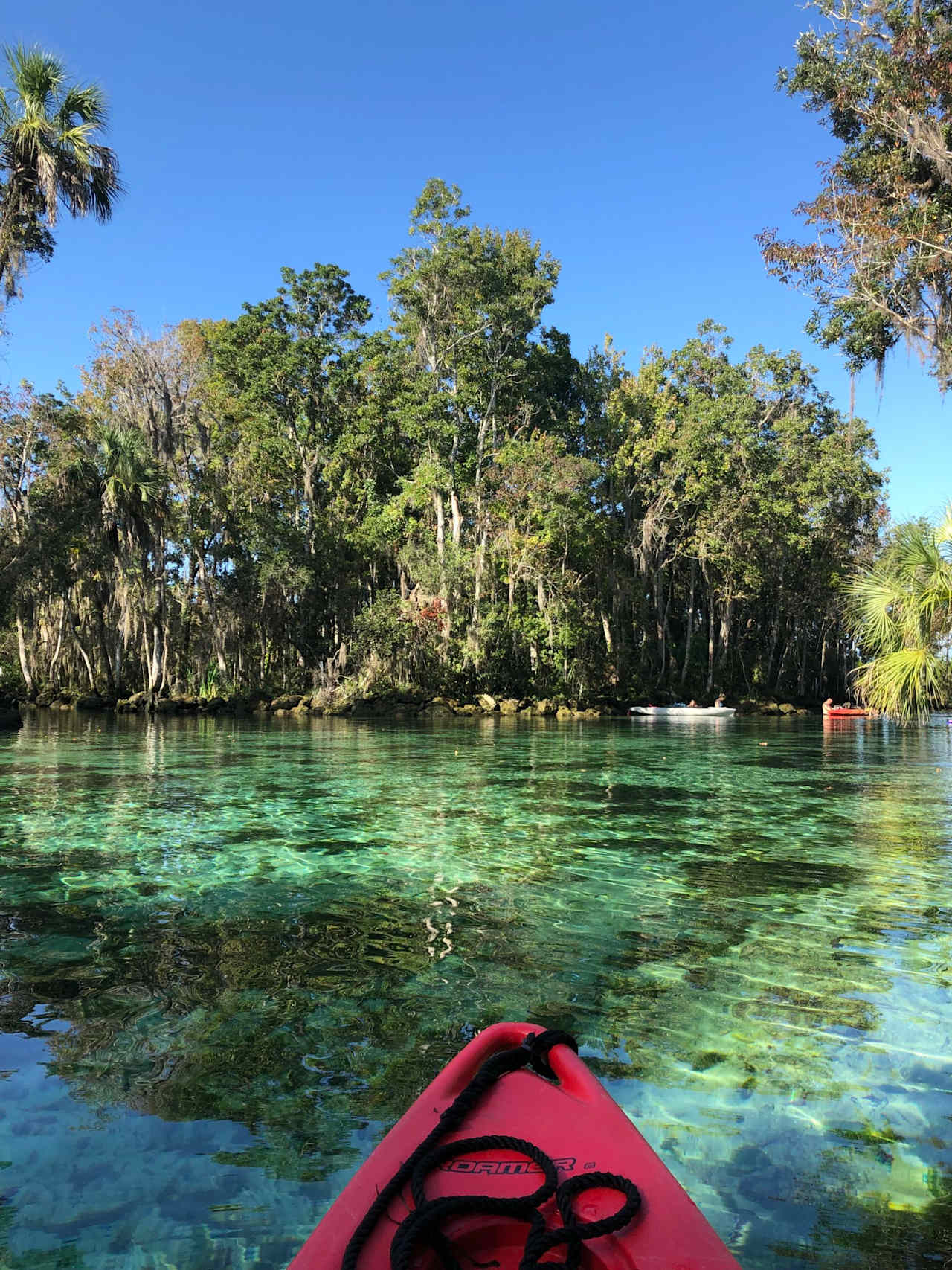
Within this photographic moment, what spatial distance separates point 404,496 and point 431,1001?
2825cm

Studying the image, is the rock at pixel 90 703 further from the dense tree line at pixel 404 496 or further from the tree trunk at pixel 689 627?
the tree trunk at pixel 689 627

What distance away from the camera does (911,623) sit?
12359 mm

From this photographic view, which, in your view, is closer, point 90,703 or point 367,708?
point 367,708

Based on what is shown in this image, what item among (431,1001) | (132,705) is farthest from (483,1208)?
(132,705)

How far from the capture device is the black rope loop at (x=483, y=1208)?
1.55 metres

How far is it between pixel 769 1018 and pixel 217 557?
1188 inches

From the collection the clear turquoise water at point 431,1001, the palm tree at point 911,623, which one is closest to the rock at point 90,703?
the clear turquoise water at point 431,1001

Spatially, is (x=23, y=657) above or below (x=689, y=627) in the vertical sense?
below

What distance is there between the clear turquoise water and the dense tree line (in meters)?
21.3

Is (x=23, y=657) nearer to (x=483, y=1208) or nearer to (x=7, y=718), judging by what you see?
(x=7, y=718)

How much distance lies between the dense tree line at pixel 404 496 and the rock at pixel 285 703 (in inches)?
64.4

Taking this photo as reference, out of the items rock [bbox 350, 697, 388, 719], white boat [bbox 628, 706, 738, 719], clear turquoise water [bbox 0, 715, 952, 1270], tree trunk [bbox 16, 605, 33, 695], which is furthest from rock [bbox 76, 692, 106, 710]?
clear turquoise water [bbox 0, 715, 952, 1270]

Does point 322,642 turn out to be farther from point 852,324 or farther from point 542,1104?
point 542,1104

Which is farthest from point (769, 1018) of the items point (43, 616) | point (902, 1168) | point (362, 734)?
point (43, 616)
